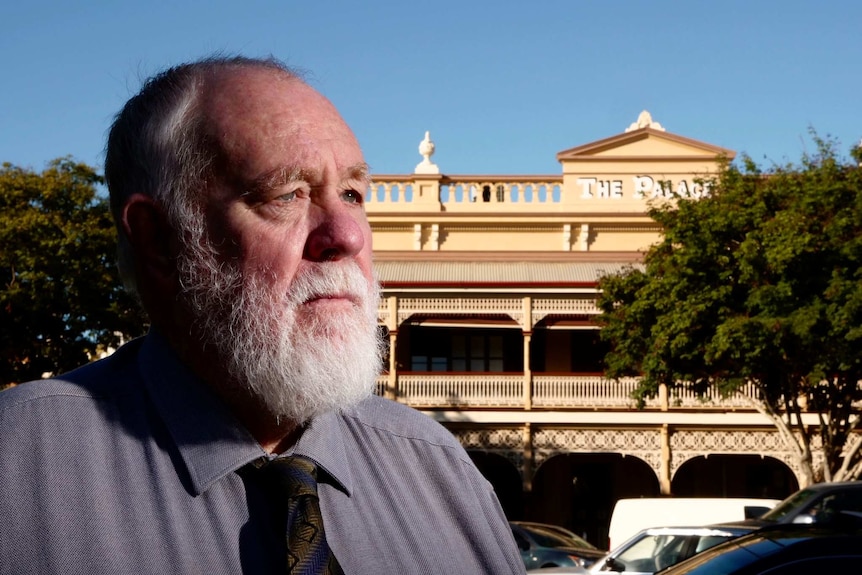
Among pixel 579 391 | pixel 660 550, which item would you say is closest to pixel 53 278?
pixel 579 391

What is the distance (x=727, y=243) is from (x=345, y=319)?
68.4 ft

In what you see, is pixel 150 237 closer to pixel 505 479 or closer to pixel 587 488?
pixel 587 488

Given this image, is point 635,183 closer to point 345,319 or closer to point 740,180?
point 740,180

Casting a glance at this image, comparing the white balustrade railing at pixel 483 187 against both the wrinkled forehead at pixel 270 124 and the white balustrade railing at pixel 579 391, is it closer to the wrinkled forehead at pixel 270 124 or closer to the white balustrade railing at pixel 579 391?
the white balustrade railing at pixel 579 391

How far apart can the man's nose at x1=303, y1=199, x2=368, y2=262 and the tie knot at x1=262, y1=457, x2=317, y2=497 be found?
0.32 meters

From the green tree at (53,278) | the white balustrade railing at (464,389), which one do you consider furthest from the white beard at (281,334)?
the white balustrade railing at (464,389)

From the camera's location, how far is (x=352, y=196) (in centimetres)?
204

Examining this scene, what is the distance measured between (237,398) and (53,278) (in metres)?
24.3

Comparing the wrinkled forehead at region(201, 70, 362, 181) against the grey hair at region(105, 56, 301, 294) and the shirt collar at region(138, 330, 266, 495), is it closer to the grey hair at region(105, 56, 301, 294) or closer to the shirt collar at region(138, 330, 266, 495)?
the grey hair at region(105, 56, 301, 294)

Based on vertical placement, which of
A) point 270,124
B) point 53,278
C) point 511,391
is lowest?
point 270,124

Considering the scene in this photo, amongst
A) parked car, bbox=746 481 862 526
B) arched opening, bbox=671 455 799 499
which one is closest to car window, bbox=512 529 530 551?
parked car, bbox=746 481 862 526

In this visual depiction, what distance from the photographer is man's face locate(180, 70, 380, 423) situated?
189cm

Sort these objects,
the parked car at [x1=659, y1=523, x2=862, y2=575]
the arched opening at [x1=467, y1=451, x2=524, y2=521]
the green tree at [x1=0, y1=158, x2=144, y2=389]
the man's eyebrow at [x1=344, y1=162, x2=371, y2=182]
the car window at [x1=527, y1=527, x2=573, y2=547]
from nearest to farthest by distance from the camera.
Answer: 1. the man's eyebrow at [x1=344, y1=162, x2=371, y2=182]
2. the parked car at [x1=659, y1=523, x2=862, y2=575]
3. the car window at [x1=527, y1=527, x2=573, y2=547]
4. the green tree at [x1=0, y1=158, x2=144, y2=389]
5. the arched opening at [x1=467, y1=451, x2=524, y2=521]

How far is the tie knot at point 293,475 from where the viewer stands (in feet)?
5.97
